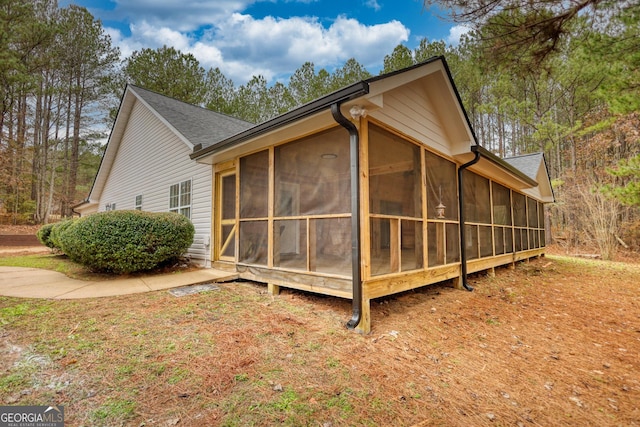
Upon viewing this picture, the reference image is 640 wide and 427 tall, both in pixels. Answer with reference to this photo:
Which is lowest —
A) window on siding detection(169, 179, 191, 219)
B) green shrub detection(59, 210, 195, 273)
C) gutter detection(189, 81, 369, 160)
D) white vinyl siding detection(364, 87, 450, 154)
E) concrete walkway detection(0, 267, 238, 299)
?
concrete walkway detection(0, 267, 238, 299)

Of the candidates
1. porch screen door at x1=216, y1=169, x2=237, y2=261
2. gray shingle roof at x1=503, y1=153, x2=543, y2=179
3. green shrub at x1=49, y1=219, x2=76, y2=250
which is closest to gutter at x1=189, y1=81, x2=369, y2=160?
porch screen door at x1=216, y1=169, x2=237, y2=261

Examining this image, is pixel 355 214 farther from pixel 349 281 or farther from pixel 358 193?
pixel 349 281

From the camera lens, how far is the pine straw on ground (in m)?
2.07

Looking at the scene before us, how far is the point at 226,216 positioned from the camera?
6.27 metres

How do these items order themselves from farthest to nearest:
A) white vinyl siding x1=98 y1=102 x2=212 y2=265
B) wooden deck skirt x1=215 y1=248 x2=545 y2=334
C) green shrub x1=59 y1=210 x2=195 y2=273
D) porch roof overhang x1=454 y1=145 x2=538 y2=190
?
white vinyl siding x1=98 y1=102 x2=212 y2=265 → porch roof overhang x1=454 y1=145 x2=538 y2=190 → green shrub x1=59 y1=210 x2=195 y2=273 → wooden deck skirt x1=215 y1=248 x2=545 y2=334

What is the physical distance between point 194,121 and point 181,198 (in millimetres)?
2683

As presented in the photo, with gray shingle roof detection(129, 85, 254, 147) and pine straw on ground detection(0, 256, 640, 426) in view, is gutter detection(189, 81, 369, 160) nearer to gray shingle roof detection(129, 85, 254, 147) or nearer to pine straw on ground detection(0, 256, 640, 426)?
gray shingle roof detection(129, 85, 254, 147)

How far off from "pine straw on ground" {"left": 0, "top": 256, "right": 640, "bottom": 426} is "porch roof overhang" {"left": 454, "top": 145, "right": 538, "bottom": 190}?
122 inches

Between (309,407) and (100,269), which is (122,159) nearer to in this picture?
(100,269)

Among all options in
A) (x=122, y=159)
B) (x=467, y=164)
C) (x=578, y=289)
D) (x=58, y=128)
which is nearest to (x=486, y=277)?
(x=578, y=289)

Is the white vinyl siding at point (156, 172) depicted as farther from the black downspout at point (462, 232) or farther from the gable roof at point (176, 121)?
the black downspout at point (462, 232)

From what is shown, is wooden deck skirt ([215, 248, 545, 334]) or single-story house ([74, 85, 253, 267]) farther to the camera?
single-story house ([74, 85, 253, 267])

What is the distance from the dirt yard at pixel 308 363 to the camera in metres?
2.07

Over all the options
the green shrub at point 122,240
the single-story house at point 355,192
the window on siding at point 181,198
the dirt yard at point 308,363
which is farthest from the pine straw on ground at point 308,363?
the window on siding at point 181,198
